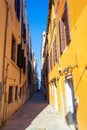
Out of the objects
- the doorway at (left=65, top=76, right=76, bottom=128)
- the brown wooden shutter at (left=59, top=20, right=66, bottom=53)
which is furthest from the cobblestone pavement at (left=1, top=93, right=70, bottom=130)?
the brown wooden shutter at (left=59, top=20, right=66, bottom=53)

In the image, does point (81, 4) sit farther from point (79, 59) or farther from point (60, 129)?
point (60, 129)

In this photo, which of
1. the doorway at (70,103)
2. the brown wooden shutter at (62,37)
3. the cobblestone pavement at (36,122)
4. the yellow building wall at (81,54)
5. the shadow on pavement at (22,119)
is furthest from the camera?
the brown wooden shutter at (62,37)

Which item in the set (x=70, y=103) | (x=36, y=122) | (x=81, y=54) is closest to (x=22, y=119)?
(x=36, y=122)

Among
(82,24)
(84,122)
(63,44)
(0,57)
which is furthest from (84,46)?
(0,57)

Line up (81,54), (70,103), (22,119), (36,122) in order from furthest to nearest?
(22,119)
(36,122)
(70,103)
(81,54)

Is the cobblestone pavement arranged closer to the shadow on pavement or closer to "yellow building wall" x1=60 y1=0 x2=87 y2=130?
the shadow on pavement

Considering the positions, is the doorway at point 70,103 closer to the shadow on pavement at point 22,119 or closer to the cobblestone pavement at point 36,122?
the cobblestone pavement at point 36,122

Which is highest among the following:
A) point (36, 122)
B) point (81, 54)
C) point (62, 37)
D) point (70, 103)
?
point (62, 37)

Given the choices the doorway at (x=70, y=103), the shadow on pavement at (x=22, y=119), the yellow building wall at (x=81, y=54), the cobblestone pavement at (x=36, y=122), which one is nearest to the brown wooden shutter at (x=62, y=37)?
the doorway at (x=70, y=103)

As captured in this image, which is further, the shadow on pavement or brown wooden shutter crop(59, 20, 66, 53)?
brown wooden shutter crop(59, 20, 66, 53)

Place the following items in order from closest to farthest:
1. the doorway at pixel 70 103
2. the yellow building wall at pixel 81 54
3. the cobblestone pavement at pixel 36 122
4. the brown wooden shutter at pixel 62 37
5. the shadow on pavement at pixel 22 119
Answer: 1. the yellow building wall at pixel 81 54
2. the doorway at pixel 70 103
3. the cobblestone pavement at pixel 36 122
4. the shadow on pavement at pixel 22 119
5. the brown wooden shutter at pixel 62 37

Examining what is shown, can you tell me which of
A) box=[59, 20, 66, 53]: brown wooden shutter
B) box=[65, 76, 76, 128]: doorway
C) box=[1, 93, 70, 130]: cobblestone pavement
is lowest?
box=[1, 93, 70, 130]: cobblestone pavement

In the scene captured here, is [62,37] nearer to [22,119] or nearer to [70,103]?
[70,103]

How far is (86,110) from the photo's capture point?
4371 mm
